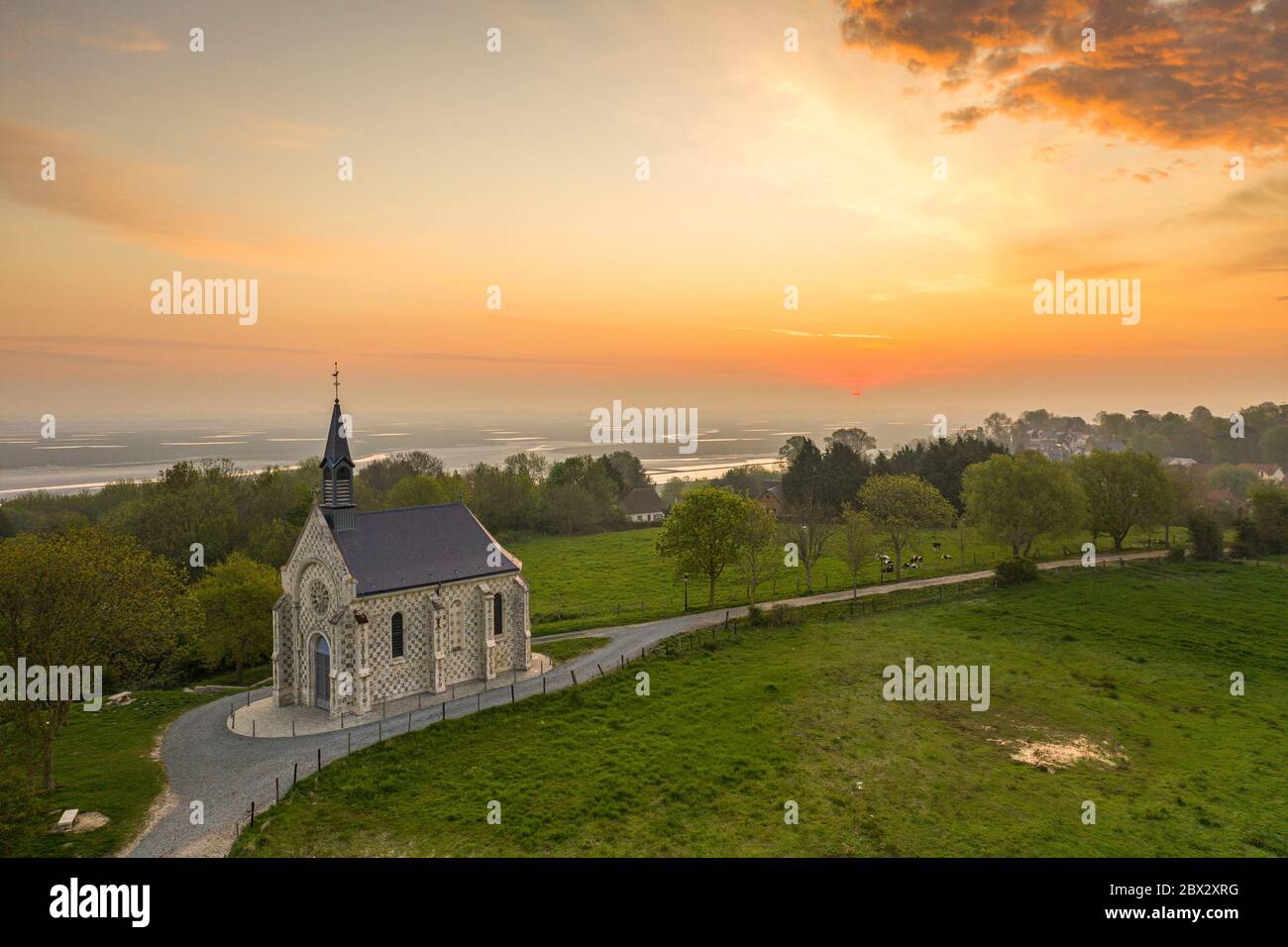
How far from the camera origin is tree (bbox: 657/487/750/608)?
171 ft

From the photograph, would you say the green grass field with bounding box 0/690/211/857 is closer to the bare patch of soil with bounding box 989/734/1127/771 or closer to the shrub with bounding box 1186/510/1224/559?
the bare patch of soil with bounding box 989/734/1127/771

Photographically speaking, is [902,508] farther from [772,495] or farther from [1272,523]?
[772,495]

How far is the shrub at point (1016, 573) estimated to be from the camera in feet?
190

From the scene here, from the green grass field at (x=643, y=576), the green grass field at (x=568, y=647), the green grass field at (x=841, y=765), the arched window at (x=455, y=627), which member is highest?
the arched window at (x=455, y=627)

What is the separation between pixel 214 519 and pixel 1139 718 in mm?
70358

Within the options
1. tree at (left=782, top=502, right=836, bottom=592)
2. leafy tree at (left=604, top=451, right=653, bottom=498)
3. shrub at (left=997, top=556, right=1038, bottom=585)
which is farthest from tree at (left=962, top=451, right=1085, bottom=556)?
leafy tree at (left=604, top=451, right=653, bottom=498)

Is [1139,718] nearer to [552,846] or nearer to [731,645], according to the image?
[731,645]

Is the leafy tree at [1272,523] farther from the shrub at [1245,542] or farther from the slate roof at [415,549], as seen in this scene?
the slate roof at [415,549]

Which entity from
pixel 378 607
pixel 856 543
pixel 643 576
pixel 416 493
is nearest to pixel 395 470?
pixel 416 493

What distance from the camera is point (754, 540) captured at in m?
54.5

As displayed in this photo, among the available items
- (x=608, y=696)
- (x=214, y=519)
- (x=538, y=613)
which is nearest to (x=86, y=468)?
(x=214, y=519)

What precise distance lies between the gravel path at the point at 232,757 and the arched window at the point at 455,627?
317cm

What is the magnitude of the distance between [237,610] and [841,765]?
3614cm

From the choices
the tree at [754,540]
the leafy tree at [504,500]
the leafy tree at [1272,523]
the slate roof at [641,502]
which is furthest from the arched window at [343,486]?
the leafy tree at [1272,523]
